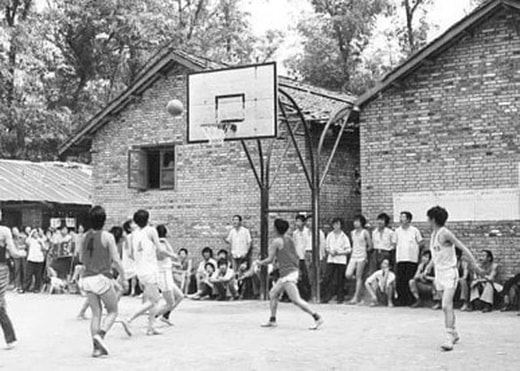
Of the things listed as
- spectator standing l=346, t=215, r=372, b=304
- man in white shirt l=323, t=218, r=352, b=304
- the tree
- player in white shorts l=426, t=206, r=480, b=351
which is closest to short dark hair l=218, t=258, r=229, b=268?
man in white shirt l=323, t=218, r=352, b=304

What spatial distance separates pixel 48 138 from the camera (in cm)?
3488

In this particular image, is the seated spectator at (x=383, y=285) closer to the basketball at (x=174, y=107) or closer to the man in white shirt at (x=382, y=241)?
the man in white shirt at (x=382, y=241)

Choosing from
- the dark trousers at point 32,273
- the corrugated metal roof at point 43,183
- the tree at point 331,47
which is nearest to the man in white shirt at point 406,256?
the dark trousers at point 32,273

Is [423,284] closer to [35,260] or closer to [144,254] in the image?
[144,254]

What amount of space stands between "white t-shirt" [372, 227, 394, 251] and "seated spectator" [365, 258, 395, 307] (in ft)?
0.95

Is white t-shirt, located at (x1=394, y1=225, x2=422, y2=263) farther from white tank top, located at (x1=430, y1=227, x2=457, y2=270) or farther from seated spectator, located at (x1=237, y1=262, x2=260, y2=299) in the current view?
white tank top, located at (x1=430, y1=227, x2=457, y2=270)

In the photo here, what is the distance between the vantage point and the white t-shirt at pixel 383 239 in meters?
16.9

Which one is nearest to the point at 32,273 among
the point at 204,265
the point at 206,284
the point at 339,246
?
the point at 204,265

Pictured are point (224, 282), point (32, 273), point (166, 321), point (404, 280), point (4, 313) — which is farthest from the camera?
point (32, 273)

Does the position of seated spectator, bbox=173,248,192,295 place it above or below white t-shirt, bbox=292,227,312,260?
below

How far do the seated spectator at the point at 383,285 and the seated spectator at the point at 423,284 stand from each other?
0.43 meters

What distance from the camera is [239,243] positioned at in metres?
19.2

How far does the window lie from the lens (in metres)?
21.9

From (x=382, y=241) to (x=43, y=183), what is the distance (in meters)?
15.8
